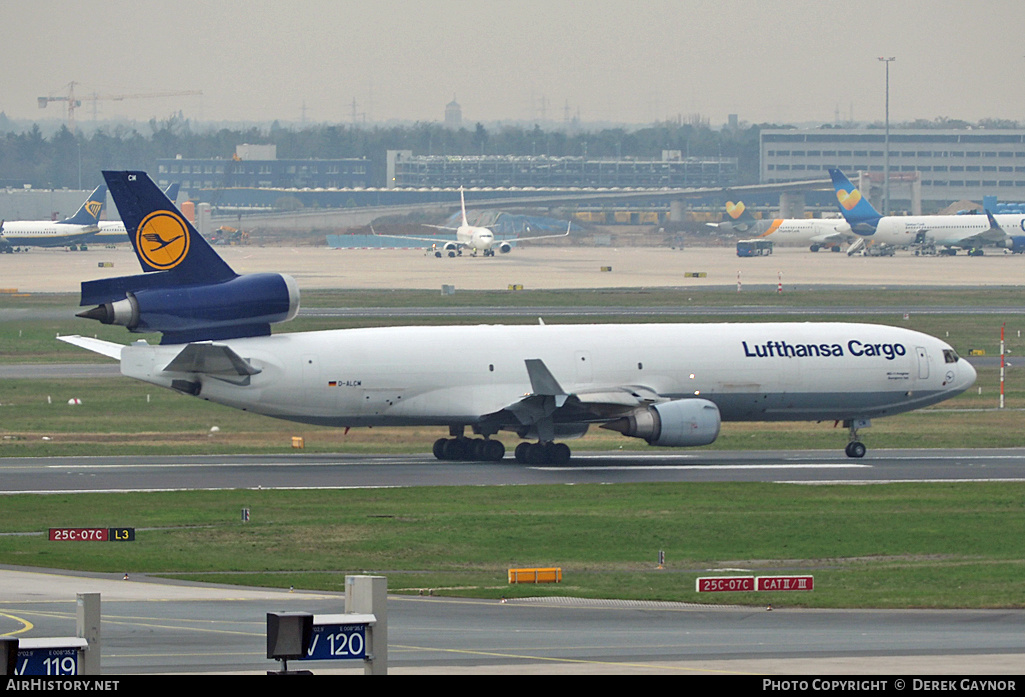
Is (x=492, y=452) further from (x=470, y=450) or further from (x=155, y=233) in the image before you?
(x=155, y=233)

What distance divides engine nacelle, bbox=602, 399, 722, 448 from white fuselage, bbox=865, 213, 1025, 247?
14108 centimetres

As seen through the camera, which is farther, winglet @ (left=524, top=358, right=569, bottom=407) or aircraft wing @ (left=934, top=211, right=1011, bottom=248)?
aircraft wing @ (left=934, top=211, right=1011, bottom=248)

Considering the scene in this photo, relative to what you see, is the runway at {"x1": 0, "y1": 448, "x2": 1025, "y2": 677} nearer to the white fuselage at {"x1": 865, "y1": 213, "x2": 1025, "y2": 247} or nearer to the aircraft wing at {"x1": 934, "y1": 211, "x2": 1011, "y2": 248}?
the aircraft wing at {"x1": 934, "y1": 211, "x2": 1011, "y2": 248}

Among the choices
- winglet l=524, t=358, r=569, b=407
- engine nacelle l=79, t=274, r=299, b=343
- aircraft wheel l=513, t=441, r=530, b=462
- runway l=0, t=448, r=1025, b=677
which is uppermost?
engine nacelle l=79, t=274, r=299, b=343

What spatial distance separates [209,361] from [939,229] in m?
149

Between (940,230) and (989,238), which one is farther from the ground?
(940,230)

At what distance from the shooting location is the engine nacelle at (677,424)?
5075 cm

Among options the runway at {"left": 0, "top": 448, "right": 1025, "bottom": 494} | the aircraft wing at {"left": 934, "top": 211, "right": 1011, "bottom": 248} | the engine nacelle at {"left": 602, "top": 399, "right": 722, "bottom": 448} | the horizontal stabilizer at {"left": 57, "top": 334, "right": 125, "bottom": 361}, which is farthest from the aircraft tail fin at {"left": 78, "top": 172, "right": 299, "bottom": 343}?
the aircraft wing at {"left": 934, "top": 211, "right": 1011, "bottom": 248}

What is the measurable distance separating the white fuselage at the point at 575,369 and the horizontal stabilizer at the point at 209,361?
395 millimetres

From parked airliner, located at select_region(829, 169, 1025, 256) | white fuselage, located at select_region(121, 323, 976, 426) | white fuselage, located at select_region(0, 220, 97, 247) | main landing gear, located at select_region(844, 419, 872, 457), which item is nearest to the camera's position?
white fuselage, located at select_region(121, 323, 976, 426)

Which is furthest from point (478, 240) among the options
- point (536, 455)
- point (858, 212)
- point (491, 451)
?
point (536, 455)

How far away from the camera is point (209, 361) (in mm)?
49906

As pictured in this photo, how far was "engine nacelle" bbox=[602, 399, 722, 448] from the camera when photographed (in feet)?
167

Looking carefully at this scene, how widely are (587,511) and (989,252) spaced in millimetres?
163120
